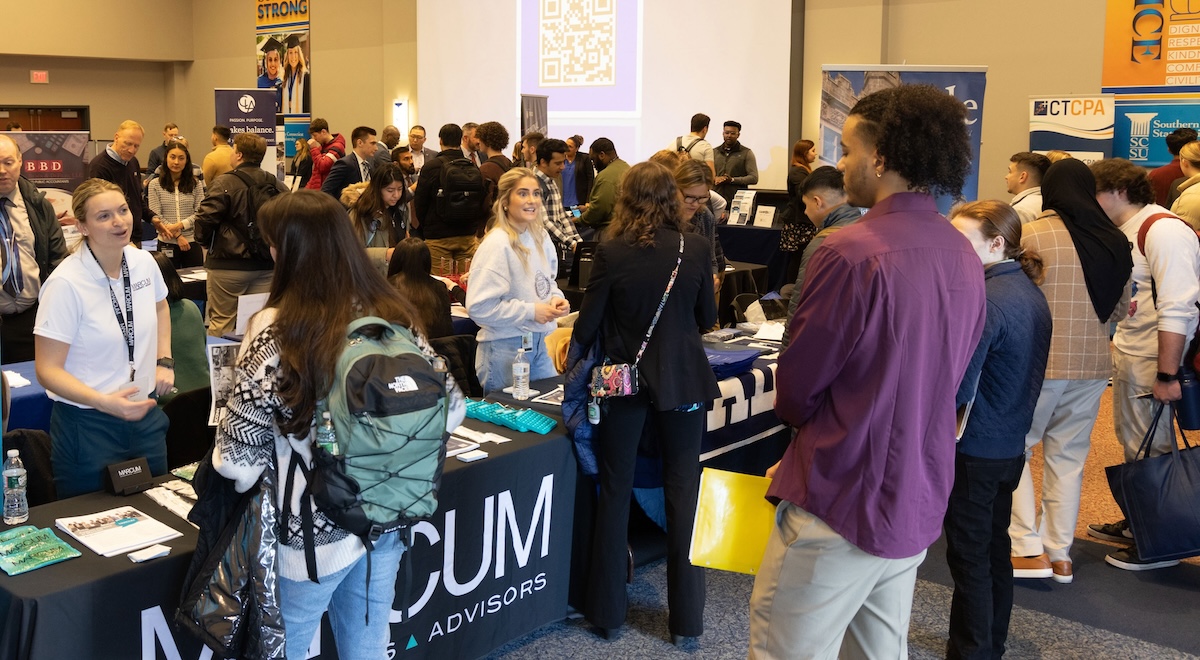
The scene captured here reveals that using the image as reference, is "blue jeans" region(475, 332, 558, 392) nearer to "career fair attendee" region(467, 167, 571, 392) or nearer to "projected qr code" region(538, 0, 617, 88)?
"career fair attendee" region(467, 167, 571, 392)

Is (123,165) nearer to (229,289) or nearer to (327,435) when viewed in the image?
(229,289)

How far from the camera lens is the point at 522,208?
368 centimetres

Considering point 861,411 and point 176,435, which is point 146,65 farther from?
point 861,411

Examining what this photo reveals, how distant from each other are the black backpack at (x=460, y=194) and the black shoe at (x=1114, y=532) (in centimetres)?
404

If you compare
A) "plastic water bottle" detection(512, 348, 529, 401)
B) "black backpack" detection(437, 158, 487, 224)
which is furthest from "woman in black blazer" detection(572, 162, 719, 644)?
"black backpack" detection(437, 158, 487, 224)

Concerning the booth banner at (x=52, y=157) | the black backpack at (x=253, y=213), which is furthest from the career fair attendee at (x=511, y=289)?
the booth banner at (x=52, y=157)

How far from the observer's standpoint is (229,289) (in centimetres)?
556

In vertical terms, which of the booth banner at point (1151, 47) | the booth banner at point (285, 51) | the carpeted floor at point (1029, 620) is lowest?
the carpeted floor at point (1029, 620)

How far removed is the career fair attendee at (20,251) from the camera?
4160mm

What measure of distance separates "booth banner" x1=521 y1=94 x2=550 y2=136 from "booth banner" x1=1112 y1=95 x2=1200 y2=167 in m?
5.42

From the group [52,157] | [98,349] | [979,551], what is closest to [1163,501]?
[979,551]

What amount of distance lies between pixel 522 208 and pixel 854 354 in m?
2.12

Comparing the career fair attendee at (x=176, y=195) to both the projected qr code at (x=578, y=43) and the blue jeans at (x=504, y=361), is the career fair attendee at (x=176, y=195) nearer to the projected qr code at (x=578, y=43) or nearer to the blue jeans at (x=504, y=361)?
the blue jeans at (x=504, y=361)

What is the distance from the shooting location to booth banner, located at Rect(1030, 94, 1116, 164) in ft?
26.8
